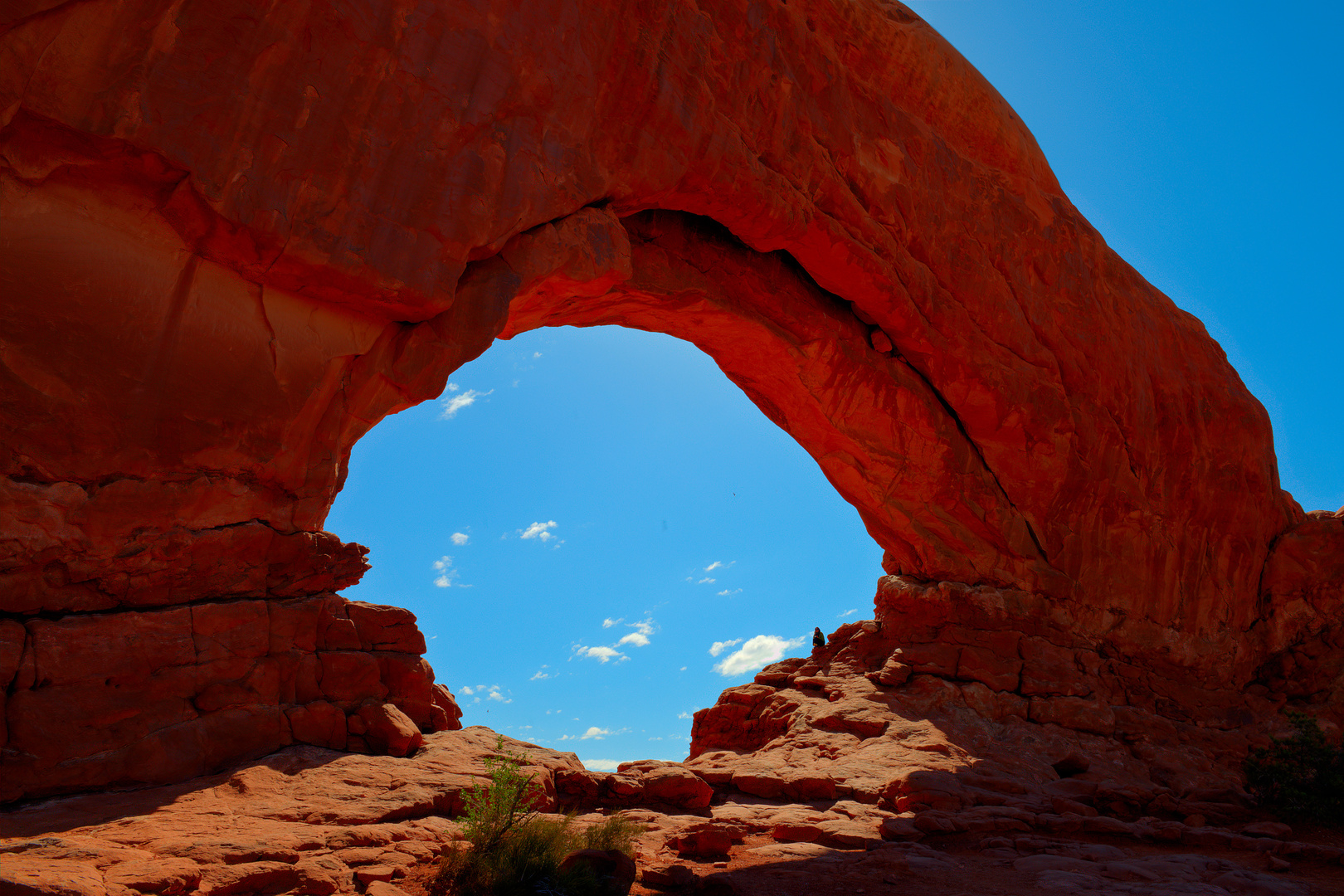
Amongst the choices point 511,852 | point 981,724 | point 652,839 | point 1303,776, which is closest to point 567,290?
point 652,839

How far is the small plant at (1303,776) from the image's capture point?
13203mm

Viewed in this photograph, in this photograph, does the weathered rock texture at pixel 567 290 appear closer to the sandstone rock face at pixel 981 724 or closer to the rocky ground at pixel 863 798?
the sandstone rock face at pixel 981 724

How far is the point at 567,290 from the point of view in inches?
451

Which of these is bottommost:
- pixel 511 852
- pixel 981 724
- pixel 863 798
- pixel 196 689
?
pixel 511 852

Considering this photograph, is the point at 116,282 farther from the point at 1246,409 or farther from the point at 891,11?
the point at 1246,409

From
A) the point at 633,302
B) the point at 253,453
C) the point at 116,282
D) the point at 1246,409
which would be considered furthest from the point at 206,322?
the point at 1246,409

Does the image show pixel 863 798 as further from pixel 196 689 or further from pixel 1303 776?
pixel 196 689

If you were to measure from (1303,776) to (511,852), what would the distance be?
14493mm

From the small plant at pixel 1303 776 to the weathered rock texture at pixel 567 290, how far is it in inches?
116

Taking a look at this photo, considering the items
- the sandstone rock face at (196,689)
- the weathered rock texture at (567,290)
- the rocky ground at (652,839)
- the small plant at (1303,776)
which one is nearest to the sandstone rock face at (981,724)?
the rocky ground at (652,839)

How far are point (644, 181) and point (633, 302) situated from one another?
94.9 inches

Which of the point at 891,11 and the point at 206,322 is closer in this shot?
the point at 206,322

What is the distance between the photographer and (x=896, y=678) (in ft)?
50.0

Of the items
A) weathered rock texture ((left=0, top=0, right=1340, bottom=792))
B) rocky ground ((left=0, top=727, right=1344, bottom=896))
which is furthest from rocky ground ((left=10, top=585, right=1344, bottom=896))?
weathered rock texture ((left=0, top=0, right=1340, bottom=792))
